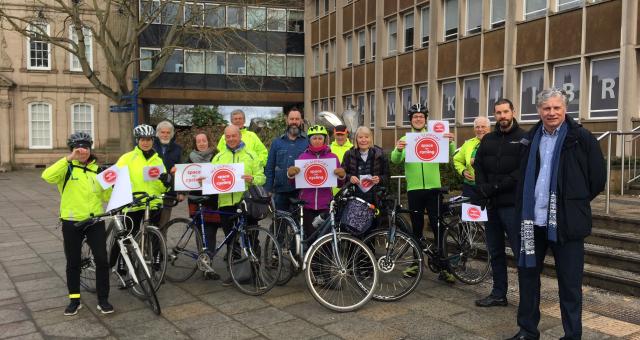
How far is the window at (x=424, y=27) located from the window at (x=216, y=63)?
16.8 m

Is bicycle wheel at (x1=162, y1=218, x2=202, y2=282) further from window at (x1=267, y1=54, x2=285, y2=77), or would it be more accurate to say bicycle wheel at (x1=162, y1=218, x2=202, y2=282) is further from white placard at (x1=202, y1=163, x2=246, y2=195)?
window at (x1=267, y1=54, x2=285, y2=77)

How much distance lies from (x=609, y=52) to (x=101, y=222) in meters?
14.6

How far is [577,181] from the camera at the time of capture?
4012 mm

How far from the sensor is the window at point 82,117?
33.2 meters

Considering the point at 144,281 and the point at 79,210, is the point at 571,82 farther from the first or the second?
the point at 79,210

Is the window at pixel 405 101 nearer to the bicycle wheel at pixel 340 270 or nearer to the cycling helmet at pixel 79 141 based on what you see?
the bicycle wheel at pixel 340 270

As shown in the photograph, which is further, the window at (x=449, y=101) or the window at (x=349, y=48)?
the window at (x=349, y=48)

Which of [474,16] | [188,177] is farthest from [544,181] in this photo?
[474,16]

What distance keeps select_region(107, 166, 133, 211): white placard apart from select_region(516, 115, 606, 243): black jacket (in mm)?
3887

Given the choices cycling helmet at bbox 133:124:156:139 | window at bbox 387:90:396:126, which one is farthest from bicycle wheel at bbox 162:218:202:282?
window at bbox 387:90:396:126

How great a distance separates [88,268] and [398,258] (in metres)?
3.31

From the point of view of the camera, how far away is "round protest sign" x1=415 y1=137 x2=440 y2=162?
20.4 feet

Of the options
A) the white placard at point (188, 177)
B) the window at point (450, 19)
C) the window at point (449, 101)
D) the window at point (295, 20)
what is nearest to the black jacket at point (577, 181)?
the white placard at point (188, 177)

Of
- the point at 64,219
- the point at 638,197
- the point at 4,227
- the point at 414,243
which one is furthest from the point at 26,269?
the point at 638,197
